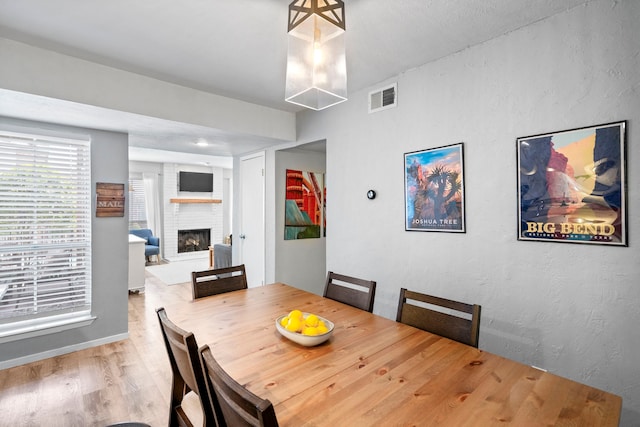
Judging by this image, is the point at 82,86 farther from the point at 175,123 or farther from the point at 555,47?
the point at 555,47

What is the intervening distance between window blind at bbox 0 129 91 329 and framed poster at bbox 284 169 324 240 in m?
2.12

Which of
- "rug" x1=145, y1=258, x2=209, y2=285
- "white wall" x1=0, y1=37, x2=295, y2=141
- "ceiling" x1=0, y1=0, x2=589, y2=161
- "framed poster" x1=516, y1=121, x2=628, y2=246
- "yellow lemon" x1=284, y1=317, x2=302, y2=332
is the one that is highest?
"ceiling" x1=0, y1=0, x2=589, y2=161

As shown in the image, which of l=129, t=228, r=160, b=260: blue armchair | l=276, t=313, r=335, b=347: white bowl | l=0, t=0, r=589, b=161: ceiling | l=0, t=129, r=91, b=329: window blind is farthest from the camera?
l=129, t=228, r=160, b=260: blue armchair

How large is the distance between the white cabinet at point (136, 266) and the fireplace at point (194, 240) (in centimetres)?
331

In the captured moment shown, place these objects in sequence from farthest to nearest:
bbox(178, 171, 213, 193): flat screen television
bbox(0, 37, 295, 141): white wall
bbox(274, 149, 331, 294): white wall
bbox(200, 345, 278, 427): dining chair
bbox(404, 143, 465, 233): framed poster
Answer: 1. bbox(178, 171, 213, 193): flat screen television
2. bbox(274, 149, 331, 294): white wall
3. bbox(404, 143, 465, 233): framed poster
4. bbox(0, 37, 295, 141): white wall
5. bbox(200, 345, 278, 427): dining chair

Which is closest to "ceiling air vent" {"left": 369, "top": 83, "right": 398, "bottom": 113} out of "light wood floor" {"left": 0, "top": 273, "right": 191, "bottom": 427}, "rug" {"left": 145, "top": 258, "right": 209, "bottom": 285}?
"light wood floor" {"left": 0, "top": 273, "right": 191, "bottom": 427}

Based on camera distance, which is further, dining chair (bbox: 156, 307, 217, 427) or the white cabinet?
the white cabinet

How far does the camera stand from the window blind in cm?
260

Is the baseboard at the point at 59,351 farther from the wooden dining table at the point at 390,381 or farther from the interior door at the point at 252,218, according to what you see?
the wooden dining table at the point at 390,381

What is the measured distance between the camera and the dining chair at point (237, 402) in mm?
683

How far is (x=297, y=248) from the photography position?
4.14 m

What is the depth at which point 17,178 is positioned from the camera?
2.63 m

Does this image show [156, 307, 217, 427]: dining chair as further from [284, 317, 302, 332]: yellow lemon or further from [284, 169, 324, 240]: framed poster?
[284, 169, 324, 240]: framed poster

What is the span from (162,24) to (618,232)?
110 inches
